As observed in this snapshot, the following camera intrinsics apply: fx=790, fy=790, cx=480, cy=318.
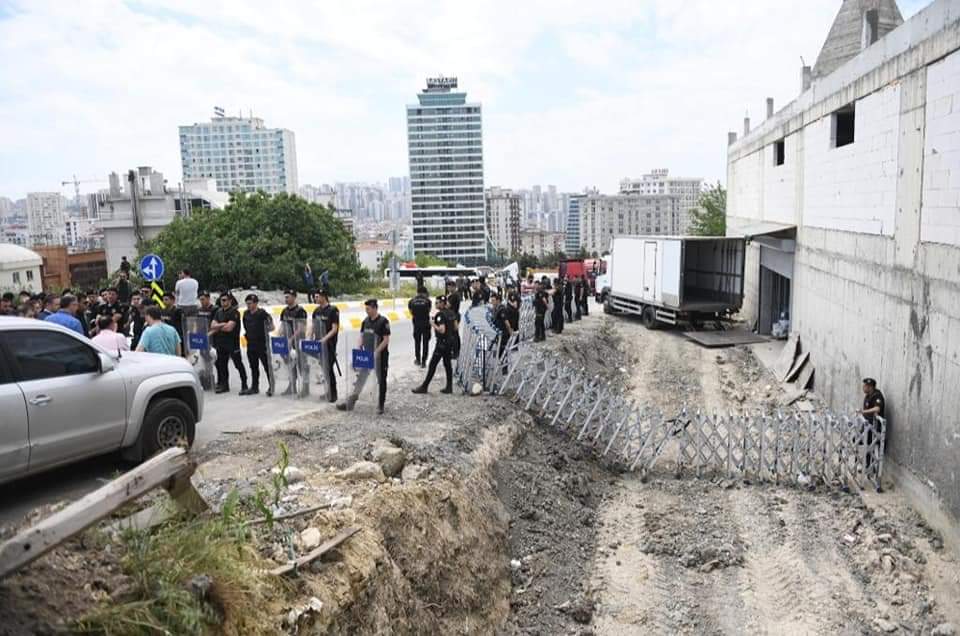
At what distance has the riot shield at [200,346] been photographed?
42.4 feet

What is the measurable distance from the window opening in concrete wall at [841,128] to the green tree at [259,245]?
2499 centimetres

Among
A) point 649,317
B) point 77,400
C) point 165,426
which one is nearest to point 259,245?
point 649,317

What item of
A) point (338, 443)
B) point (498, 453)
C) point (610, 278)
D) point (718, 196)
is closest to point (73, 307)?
point (338, 443)

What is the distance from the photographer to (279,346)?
12523 mm

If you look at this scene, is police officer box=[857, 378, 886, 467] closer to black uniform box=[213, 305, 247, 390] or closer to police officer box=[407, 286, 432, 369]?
police officer box=[407, 286, 432, 369]

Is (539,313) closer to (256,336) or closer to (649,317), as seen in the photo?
(649,317)

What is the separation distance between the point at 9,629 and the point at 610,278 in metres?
27.1

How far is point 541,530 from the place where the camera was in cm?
1070

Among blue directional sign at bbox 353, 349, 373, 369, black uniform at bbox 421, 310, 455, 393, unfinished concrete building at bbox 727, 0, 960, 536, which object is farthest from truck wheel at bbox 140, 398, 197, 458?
unfinished concrete building at bbox 727, 0, 960, 536

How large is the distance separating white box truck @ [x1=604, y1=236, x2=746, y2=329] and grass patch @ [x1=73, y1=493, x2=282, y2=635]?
2036 centimetres

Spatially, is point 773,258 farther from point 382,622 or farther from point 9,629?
point 9,629

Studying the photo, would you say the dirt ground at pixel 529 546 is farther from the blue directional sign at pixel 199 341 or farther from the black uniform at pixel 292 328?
the blue directional sign at pixel 199 341

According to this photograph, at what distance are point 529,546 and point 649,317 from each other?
17574mm

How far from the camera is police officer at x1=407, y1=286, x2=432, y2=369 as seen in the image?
14.8 meters
